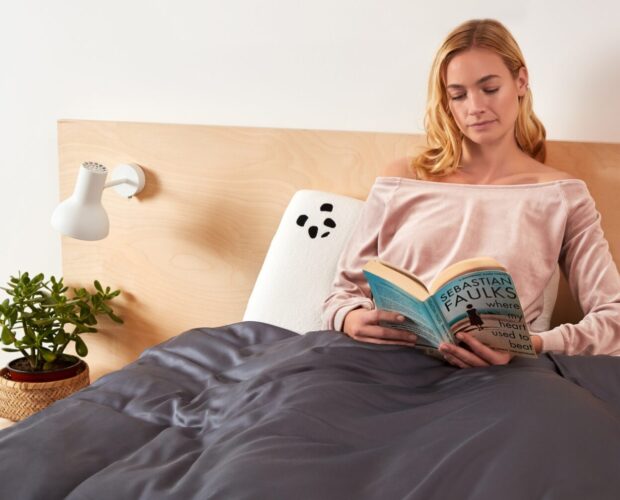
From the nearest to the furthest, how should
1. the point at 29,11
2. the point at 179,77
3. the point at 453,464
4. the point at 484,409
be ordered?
the point at 453,464
the point at 484,409
the point at 179,77
the point at 29,11

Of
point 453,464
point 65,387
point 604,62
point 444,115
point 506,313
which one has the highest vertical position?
point 604,62

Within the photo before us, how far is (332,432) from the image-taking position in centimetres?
105

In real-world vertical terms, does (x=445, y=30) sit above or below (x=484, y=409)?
above

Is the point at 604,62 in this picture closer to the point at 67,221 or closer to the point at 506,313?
the point at 506,313

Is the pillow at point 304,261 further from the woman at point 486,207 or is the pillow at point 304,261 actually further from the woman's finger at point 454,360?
the woman's finger at point 454,360

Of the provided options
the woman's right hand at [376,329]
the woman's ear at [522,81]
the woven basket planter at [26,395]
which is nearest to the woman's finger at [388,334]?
the woman's right hand at [376,329]

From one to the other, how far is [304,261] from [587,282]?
1.92 ft

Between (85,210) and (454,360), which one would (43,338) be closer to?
(85,210)

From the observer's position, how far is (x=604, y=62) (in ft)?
5.49

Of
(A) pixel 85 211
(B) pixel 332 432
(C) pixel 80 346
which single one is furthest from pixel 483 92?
(C) pixel 80 346

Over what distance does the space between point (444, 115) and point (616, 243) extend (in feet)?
1.47

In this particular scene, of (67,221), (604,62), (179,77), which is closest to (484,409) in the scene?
(604,62)

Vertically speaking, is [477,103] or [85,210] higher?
[477,103]

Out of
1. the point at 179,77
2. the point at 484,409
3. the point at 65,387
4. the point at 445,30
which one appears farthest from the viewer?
the point at 179,77
